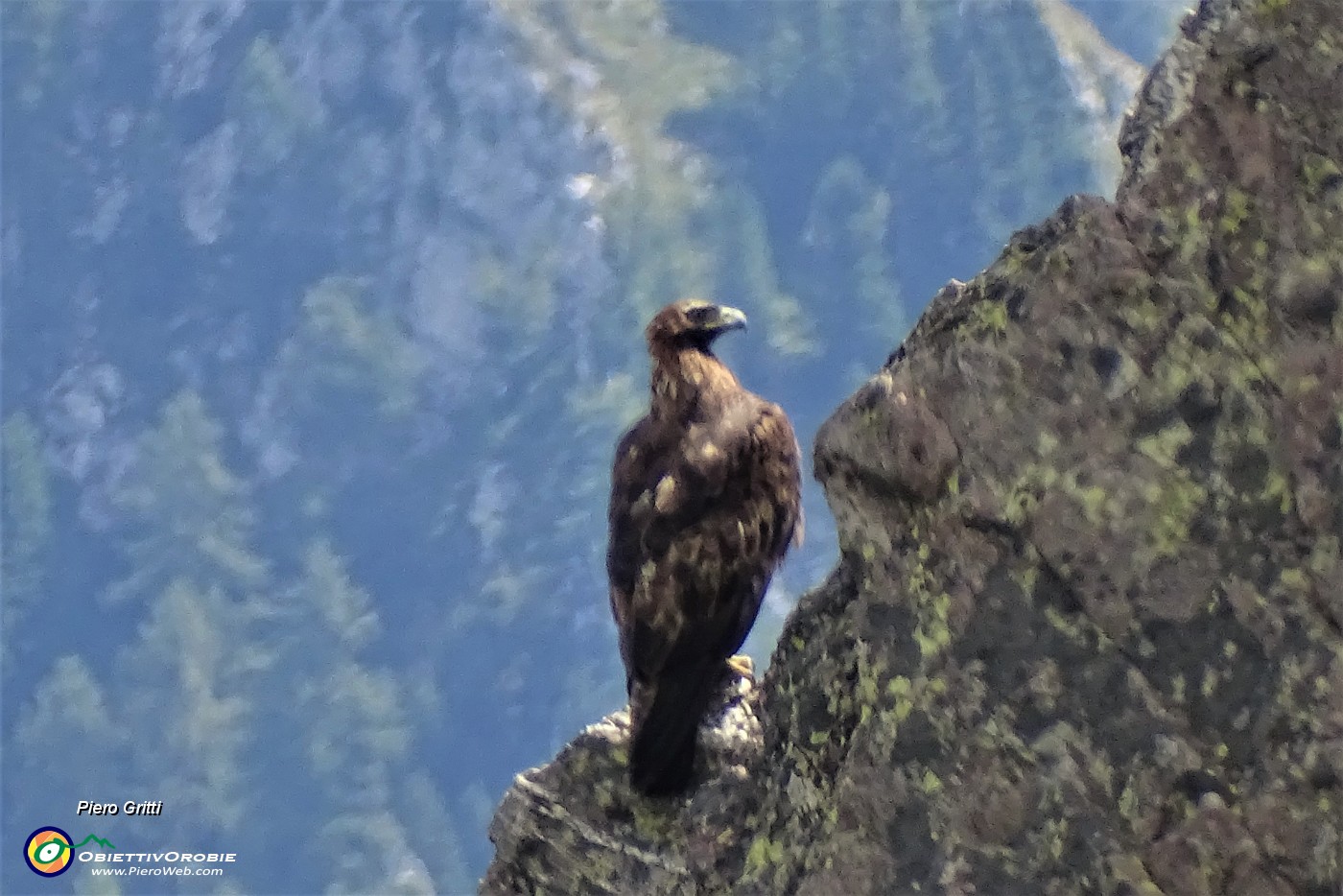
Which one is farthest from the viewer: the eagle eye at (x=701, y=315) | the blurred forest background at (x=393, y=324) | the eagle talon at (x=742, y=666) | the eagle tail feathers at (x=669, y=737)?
the blurred forest background at (x=393, y=324)

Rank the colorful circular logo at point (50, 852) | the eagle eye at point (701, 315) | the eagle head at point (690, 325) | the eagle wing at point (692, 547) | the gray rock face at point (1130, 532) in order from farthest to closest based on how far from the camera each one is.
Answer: the colorful circular logo at point (50, 852) < the eagle eye at point (701, 315) < the eagle head at point (690, 325) < the eagle wing at point (692, 547) < the gray rock face at point (1130, 532)

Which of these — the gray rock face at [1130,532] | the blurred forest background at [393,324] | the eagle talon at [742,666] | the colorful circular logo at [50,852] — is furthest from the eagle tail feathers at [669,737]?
the blurred forest background at [393,324]

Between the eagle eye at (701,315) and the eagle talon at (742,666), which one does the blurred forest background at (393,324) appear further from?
the eagle talon at (742,666)

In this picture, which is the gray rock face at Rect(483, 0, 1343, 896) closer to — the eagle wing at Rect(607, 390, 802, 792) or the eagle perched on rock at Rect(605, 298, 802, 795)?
the eagle perched on rock at Rect(605, 298, 802, 795)

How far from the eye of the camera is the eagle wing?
7.43m

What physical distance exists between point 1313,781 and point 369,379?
54.2m

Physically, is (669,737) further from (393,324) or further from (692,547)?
(393,324)

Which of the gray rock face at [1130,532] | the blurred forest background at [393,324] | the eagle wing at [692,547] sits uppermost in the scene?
the blurred forest background at [393,324]

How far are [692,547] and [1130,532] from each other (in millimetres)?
3880

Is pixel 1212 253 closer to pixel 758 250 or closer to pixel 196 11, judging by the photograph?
pixel 758 250

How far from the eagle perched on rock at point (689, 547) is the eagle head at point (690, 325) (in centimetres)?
86

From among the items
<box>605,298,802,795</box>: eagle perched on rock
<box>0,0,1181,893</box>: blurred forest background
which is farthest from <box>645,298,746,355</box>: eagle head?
<box>0,0,1181,893</box>: blurred forest background

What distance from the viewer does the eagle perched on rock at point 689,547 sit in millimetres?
7148

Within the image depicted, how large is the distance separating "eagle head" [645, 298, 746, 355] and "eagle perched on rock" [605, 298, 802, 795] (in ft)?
2.82
